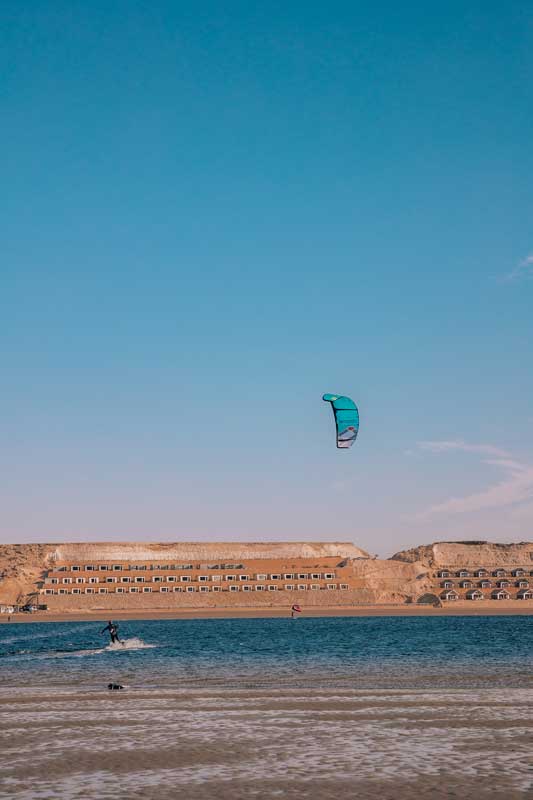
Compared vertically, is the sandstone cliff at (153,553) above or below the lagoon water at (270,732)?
above

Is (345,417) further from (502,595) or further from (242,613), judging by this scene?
(502,595)

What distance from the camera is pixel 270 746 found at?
2362 cm

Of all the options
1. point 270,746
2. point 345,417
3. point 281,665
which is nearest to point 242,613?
point 281,665

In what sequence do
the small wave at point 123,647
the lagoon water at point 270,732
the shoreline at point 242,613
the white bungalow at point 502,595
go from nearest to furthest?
the lagoon water at point 270,732
the small wave at point 123,647
the shoreline at point 242,613
the white bungalow at point 502,595

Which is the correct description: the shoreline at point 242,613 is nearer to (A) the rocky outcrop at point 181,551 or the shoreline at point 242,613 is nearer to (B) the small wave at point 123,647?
(A) the rocky outcrop at point 181,551

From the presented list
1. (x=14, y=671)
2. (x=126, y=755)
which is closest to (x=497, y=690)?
(x=126, y=755)

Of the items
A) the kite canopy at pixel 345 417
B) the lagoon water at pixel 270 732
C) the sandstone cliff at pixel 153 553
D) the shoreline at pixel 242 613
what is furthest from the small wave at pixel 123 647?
the sandstone cliff at pixel 153 553

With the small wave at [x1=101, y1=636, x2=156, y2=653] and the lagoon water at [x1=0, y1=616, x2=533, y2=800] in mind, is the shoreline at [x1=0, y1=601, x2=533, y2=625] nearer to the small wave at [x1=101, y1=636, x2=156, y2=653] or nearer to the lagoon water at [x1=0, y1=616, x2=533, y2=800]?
the small wave at [x1=101, y1=636, x2=156, y2=653]

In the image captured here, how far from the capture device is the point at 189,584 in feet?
588

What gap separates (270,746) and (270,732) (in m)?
2.28

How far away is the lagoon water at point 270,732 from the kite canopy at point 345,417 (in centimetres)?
1050

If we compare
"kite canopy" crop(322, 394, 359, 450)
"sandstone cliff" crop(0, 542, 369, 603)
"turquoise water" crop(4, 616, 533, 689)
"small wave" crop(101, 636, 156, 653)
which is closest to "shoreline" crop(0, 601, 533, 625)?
"sandstone cliff" crop(0, 542, 369, 603)

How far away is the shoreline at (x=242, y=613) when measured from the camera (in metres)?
168

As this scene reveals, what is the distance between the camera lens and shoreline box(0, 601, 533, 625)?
168 meters
